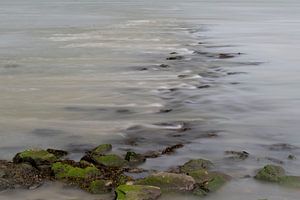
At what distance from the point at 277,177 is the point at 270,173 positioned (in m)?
0.14

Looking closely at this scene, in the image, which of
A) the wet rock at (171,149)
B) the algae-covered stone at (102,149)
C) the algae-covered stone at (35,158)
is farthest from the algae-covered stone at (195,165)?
the algae-covered stone at (35,158)

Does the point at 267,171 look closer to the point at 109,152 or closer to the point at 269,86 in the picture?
the point at 109,152

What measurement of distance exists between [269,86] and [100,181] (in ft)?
31.8

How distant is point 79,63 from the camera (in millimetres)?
22219

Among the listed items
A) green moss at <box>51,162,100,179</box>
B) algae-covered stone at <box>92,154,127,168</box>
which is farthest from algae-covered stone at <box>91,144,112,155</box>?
green moss at <box>51,162,100,179</box>

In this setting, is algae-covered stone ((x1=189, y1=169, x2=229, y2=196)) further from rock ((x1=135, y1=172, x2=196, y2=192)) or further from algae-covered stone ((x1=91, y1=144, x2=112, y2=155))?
algae-covered stone ((x1=91, y1=144, x2=112, y2=155))

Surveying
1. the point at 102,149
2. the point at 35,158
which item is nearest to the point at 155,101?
the point at 102,149

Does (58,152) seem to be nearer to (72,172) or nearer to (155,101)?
(72,172)

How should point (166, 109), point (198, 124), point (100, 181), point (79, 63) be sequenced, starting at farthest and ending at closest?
point (79, 63) < point (166, 109) < point (198, 124) < point (100, 181)

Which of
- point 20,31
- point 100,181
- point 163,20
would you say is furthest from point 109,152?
point 163,20

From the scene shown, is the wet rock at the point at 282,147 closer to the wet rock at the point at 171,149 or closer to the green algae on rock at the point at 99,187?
the wet rock at the point at 171,149

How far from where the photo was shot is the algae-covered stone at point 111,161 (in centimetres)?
980

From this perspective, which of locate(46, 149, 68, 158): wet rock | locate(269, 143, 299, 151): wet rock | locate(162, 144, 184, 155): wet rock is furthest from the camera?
locate(269, 143, 299, 151): wet rock

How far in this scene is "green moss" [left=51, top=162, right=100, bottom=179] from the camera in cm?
915
